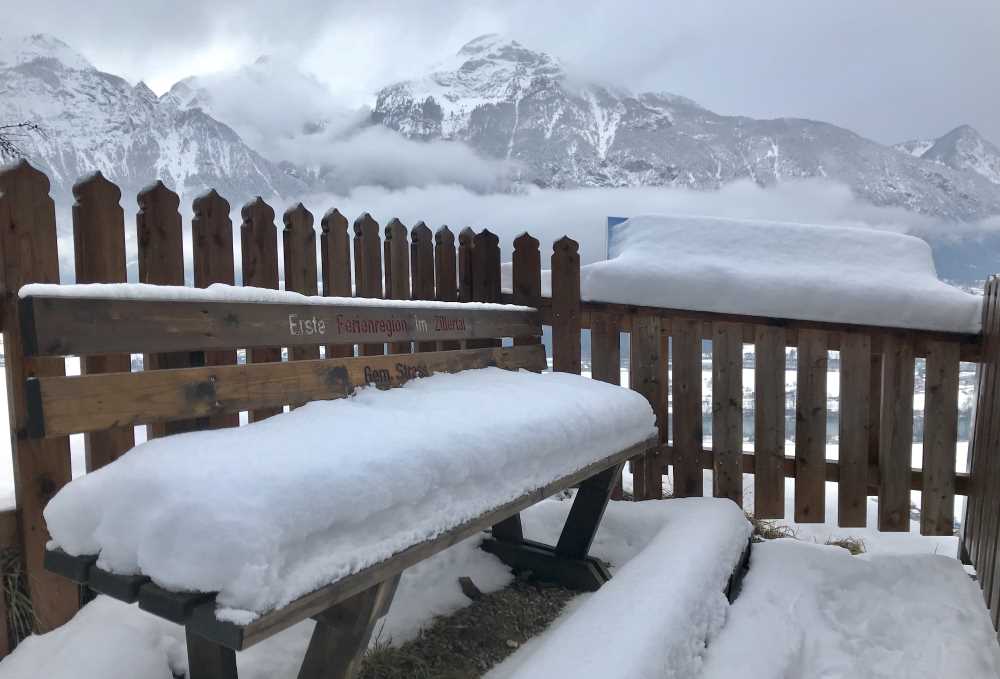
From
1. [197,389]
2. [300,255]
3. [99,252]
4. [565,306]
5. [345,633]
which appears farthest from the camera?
[565,306]

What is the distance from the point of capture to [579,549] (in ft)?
10.3

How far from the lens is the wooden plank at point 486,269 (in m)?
4.02

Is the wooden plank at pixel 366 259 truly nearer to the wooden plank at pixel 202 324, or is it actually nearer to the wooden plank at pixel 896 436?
the wooden plank at pixel 202 324

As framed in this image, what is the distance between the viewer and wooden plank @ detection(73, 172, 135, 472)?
2.27 m

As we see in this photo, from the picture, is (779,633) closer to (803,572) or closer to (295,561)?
(803,572)

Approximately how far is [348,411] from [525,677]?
89cm

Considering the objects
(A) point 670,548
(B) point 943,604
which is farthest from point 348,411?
(B) point 943,604

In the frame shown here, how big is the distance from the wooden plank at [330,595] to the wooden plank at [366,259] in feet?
4.56

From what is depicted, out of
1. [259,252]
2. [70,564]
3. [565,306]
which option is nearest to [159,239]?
[259,252]

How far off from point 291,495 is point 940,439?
3.73 meters

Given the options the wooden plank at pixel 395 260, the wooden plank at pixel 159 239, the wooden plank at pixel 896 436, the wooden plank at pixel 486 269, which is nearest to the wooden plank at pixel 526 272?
the wooden plank at pixel 486 269

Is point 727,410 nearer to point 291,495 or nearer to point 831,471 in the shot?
point 831,471

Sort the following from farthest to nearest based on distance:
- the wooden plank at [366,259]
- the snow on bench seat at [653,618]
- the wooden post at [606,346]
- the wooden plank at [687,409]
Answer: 1. the wooden post at [606,346]
2. the wooden plank at [687,409]
3. the wooden plank at [366,259]
4. the snow on bench seat at [653,618]

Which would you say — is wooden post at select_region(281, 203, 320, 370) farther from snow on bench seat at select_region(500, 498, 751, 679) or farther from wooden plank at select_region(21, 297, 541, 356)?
snow on bench seat at select_region(500, 498, 751, 679)
